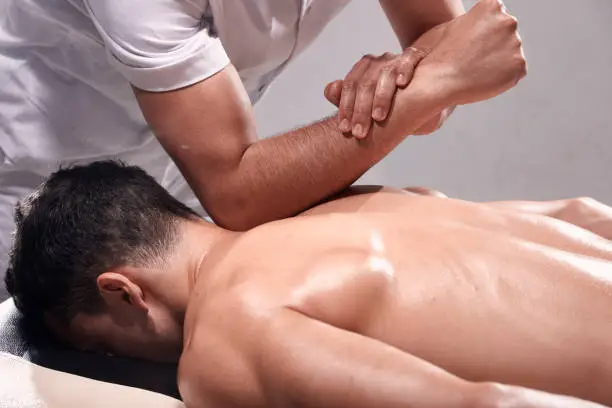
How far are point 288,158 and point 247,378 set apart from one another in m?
0.34

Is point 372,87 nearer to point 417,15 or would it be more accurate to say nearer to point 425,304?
point 417,15

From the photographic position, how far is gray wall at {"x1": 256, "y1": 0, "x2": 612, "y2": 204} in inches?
82.4

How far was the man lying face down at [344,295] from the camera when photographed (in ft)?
2.46

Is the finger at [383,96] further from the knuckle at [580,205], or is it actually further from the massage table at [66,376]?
the massage table at [66,376]

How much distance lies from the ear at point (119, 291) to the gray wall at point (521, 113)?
1.21m

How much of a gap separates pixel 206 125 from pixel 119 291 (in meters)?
0.26

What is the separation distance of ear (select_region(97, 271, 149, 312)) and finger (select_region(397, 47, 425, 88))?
463mm

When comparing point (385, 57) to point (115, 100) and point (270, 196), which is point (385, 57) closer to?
point (270, 196)

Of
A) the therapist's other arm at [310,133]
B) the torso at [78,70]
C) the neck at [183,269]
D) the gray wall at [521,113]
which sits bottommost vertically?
the gray wall at [521,113]

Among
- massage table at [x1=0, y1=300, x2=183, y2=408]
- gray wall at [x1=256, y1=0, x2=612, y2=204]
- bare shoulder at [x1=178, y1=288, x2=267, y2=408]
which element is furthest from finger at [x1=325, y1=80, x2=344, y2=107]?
gray wall at [x1=256, y1=0, x2=612, y2=204]

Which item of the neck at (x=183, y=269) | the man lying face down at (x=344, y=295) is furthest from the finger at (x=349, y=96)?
the neck at (x=183, y=269)

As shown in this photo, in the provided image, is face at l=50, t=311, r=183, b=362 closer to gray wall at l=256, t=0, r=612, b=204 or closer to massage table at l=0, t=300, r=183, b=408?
massage table at l=0, t=300, r=183, b=408

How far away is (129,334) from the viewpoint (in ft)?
3.43

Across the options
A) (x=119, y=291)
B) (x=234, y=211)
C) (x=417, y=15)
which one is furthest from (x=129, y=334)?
(x=417, y=15)
